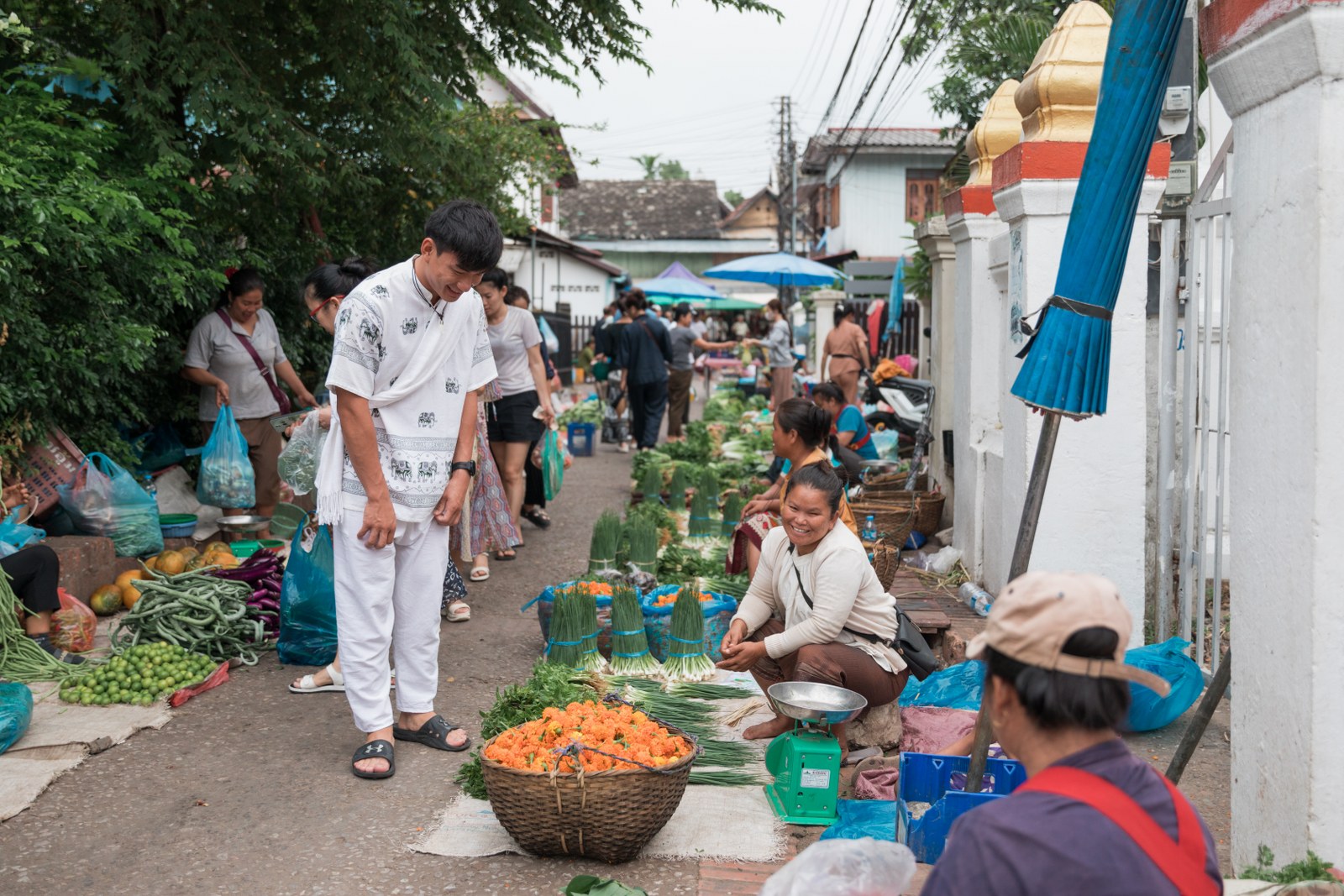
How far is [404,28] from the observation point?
8.41m

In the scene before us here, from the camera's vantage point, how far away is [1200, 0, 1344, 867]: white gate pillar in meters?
2.86

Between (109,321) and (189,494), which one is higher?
(109,321)

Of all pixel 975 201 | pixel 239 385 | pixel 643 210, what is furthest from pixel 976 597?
pixel 643 210

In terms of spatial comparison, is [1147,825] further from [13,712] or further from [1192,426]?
[13,712]

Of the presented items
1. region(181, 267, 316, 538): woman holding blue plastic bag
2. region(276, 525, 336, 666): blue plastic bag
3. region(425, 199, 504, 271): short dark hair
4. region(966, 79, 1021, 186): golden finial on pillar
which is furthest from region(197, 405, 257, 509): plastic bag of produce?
region(966, 79, 1021, 186): golden finial on pillar

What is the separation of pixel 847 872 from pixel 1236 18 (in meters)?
2.38

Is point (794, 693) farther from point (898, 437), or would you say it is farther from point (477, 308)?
point (898, 437)

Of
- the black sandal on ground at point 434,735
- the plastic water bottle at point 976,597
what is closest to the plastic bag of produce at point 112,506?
the black sandal on ground at point 434,735

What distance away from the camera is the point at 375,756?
15.1 ft

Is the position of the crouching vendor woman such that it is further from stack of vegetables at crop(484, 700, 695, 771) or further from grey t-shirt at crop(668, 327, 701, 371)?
grey t-shirt at crop(668, 327, 701, 371)

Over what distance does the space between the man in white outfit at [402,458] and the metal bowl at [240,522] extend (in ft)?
12.0

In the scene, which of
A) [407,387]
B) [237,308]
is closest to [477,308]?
[407,387]

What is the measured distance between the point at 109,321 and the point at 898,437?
7.27 m

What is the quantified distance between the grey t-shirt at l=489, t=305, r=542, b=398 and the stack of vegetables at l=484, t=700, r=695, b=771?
432 cm
